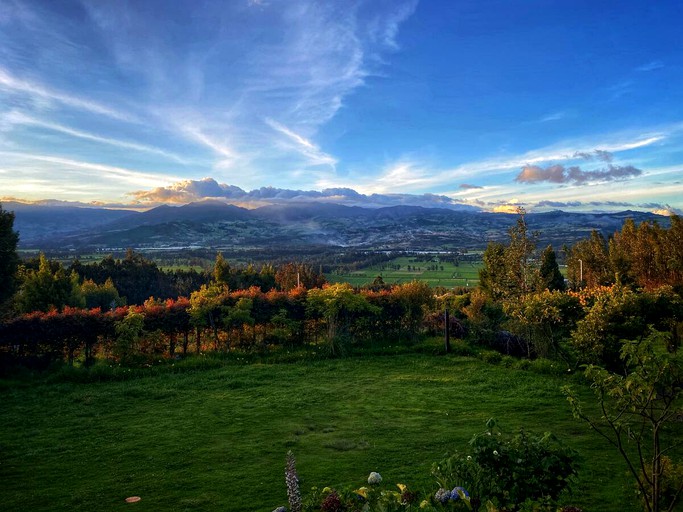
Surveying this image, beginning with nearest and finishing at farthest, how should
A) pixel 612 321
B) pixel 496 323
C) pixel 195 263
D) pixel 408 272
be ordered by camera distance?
pixel 612 321
pixel 496 323
pixel 408 272
pixel 195 263

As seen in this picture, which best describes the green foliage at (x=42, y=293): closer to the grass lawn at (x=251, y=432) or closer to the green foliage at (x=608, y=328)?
the grass lawn at (x=251, y=432)

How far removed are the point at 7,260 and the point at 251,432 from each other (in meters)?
15.2

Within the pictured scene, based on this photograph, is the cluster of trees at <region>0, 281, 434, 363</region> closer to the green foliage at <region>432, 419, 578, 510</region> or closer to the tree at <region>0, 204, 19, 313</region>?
the tree at <region>0, 204, 19, 313</region>

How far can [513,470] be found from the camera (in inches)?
140

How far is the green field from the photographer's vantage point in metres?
49.2

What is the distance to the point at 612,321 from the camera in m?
10.8

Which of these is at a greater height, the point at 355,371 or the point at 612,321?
the point at 612,321

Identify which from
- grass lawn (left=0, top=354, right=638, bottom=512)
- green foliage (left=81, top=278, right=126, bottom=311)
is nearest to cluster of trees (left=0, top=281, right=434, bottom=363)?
grass lawn (left=0, top=354, right=638, bottom=512)

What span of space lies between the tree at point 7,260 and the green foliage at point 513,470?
64.9 ft

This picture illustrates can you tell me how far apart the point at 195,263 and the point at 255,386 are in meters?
67.6

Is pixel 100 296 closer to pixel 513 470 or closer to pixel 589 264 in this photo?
pixel 513 470

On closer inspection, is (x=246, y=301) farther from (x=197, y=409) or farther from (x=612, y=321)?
(x=612, y=321)

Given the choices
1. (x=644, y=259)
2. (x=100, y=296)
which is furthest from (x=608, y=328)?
(x=100, y=296)

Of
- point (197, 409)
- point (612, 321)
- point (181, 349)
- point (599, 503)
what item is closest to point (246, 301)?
point (181, 349)
